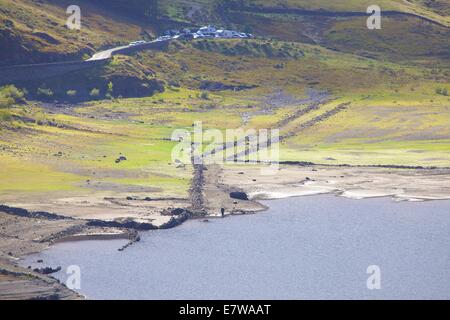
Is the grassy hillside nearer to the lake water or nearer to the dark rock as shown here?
the dark rock

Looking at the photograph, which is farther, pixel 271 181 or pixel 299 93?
pixel 299 93

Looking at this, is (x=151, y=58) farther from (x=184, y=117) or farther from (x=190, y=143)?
(x=190, y=143)

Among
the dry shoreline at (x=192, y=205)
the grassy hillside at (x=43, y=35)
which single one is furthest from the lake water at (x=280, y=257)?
the grassy hillside at (x=43, y=35)

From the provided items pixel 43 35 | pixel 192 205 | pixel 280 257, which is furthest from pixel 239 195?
pixel 43 35

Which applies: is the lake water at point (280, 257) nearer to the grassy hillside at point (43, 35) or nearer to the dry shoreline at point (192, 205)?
the dry shoreline at point (192, 205)

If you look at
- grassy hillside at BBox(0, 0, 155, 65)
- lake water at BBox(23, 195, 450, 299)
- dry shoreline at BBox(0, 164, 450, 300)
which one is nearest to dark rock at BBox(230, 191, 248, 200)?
dry shoreline at BBox(0, 164, 450, 300)
